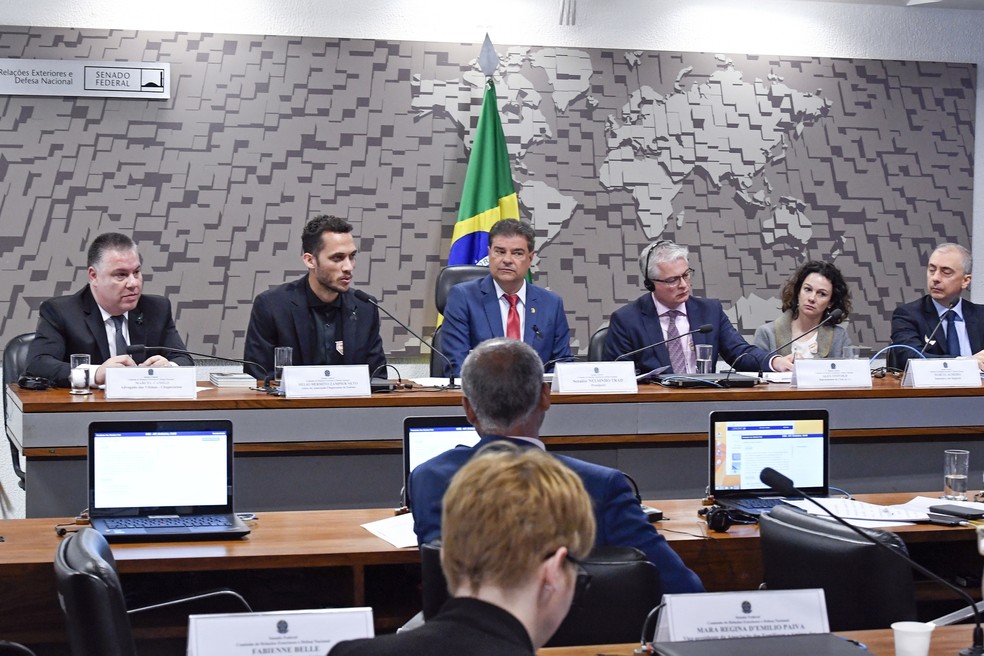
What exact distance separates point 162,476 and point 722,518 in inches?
53.3

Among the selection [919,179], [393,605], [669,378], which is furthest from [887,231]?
[393,605]

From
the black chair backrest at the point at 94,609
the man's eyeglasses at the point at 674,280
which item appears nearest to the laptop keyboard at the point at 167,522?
the black chair backrest at the point at 94,609

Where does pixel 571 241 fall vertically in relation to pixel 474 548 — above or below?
above

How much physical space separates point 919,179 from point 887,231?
37cm

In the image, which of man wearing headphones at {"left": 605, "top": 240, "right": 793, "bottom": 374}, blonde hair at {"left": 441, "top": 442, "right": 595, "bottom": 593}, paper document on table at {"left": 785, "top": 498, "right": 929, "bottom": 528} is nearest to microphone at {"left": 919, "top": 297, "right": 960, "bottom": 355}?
man wearing headphones at {"left": 605, "top": 240, "right": 793, "bottom": 374}

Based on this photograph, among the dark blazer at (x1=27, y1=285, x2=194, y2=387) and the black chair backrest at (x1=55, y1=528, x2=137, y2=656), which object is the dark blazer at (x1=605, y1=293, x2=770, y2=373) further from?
the black chair backrest at (x1=55, y1=528, x2=137, y2=656)

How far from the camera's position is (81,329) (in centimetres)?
417

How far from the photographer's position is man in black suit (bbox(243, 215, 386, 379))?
14.3ft

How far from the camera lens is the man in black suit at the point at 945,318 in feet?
16.4

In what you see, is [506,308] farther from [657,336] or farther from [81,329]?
[81,329]

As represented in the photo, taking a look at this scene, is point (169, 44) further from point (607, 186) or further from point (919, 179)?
point (919, 179)

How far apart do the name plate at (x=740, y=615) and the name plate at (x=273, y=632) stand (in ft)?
1.54

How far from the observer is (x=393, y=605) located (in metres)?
2.80

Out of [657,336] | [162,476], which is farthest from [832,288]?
[162,476]
